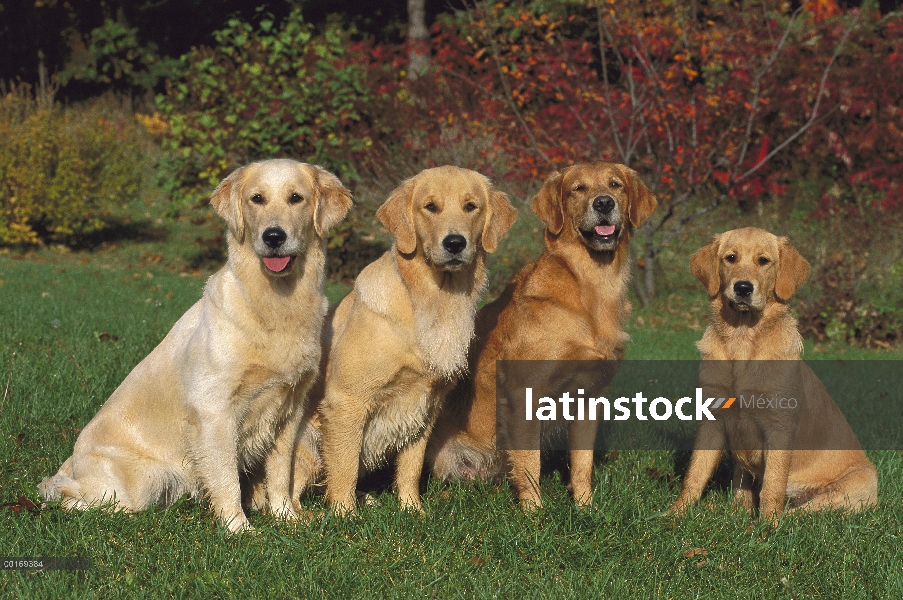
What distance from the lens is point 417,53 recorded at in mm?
14734

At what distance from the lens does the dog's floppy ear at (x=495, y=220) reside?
3975mm

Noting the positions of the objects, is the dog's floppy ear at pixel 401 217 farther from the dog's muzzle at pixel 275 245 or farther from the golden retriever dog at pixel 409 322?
the dog's muzzle at pixel 275 245

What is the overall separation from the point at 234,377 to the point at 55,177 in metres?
10.2

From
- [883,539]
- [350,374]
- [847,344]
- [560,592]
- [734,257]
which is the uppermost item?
[734,257]

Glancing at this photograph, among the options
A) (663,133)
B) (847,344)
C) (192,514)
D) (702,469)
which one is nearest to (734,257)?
(702,469)

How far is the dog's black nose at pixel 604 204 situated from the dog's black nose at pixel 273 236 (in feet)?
5.02

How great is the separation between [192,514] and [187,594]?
2.45 feet

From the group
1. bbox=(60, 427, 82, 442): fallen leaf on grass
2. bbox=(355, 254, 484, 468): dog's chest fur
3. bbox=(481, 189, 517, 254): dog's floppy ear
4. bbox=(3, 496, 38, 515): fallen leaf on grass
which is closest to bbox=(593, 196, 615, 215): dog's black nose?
bbox=(481, 189, 517, 254): dog's floppy ear

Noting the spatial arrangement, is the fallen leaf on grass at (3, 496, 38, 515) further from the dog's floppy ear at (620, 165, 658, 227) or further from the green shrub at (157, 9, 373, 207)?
the green shrub at (157, 9, 373, 207)

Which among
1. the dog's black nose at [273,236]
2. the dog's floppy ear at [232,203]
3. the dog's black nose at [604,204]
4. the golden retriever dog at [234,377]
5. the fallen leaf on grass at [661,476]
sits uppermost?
the dog's floppy ear at [232,203]

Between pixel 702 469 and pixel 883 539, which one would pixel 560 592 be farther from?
pixel 883 539

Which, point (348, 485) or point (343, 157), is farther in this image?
point (343, 157)

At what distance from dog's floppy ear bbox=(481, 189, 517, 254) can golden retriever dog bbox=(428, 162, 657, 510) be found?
31 cm

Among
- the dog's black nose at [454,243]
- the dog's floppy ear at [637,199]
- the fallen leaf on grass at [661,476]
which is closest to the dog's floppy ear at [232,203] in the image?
the dog's black nose at [454,243]
